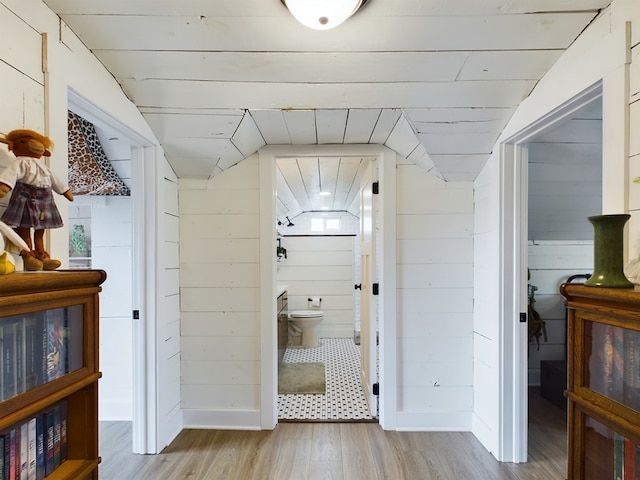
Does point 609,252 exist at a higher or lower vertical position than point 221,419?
higher

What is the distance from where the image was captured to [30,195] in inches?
42.1

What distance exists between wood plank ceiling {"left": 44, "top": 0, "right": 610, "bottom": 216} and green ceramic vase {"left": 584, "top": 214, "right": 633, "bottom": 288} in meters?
0.88

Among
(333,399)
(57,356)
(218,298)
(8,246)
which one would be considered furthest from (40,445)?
(333,399)

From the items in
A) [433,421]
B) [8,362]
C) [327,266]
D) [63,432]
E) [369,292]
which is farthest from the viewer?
[327,266]

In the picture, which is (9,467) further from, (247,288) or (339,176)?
(339,176)

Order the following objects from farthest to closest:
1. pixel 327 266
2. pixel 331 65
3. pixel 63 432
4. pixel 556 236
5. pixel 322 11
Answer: pixel 327 266 → pixel 556 236 → pixel 331 65 → pixel 322 11 → pixel 63 432

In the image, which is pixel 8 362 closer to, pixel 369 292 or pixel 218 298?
pixel 218 298

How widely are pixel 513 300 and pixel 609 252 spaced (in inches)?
43.4

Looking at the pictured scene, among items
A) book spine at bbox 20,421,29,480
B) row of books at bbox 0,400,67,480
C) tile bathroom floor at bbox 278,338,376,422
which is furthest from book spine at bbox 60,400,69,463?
tile bathroom floor at bbox 278,338,376,422

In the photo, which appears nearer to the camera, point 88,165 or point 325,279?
point 88,165

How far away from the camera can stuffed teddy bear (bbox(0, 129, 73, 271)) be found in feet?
3.36

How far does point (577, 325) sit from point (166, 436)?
2272 mm

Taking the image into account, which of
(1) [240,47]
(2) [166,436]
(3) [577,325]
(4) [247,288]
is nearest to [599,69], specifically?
(3) [577,325]

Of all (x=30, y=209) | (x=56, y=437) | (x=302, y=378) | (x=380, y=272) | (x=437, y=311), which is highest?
(x=30, y=209)
